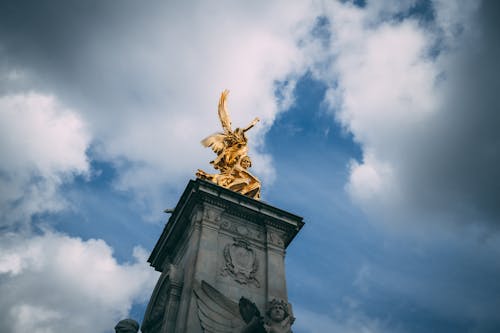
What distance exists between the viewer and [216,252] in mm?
13562

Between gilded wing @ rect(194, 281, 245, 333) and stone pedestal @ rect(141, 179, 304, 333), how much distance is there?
121 millimetres

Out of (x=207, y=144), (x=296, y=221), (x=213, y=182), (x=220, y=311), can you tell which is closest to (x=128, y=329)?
(x=220, y=311)

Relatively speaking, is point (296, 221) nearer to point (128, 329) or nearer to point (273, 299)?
point (273, 299)

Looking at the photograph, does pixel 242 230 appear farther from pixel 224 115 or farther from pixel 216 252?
pixel 224 115

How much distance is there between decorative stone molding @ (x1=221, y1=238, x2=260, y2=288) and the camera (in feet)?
44.1

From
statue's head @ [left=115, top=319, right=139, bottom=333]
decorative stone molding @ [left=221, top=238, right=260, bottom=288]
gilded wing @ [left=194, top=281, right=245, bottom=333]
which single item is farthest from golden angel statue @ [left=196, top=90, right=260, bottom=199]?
statue's head @ [left=115, top=319, right=139, bottom=333]

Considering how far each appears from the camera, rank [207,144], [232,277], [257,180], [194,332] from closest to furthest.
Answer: [194,332] < [232,277] < [257,180] < [207,144]

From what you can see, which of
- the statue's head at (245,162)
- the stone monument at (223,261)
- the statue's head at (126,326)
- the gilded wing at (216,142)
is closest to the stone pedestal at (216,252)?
the stone monument at (223,261)

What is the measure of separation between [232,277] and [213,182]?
12.2 feet

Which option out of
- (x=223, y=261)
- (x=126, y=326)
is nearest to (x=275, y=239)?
(x=223, y=261)

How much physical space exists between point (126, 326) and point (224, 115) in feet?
33.4

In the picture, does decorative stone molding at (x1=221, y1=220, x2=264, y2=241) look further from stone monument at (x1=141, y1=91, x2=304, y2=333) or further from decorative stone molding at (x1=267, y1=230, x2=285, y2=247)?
decorative stone molding at (x1=267, y1=230, x2=285, y2=247)

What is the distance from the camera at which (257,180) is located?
671 inches

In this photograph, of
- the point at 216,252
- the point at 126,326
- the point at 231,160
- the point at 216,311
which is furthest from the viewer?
the point at 231,160
